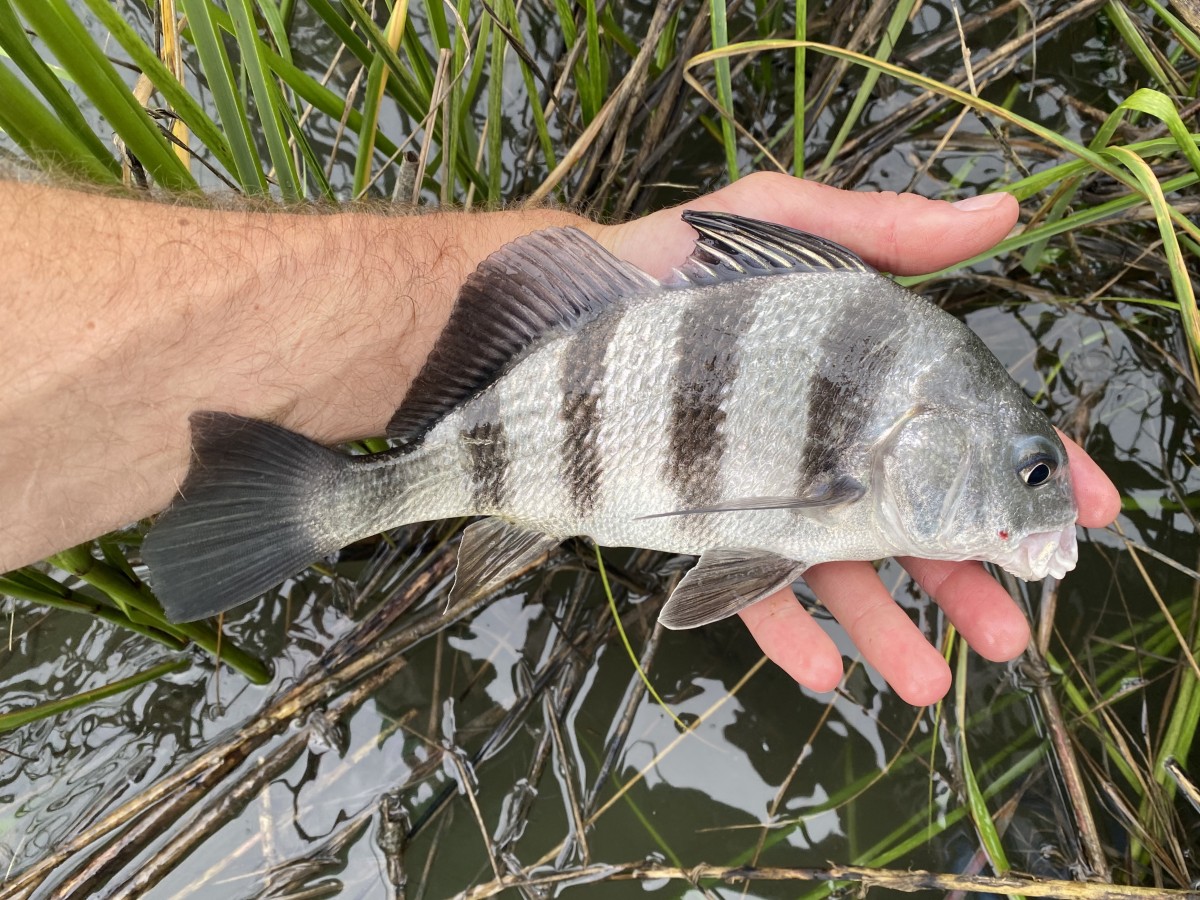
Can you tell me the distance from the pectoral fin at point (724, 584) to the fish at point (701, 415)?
0.17m

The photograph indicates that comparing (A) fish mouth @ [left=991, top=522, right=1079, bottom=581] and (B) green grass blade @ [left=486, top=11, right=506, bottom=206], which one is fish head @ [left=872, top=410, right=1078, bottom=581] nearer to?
(A) fish mouth @ [left=991, top=522, right=1079, bottom=581]

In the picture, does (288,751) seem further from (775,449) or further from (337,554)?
(775,449)

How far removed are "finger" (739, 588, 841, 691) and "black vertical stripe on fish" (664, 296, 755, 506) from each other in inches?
18.3

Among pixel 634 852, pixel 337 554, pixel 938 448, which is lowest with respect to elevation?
pixel 634 852

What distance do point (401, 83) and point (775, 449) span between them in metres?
1.19

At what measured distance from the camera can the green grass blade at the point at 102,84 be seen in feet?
4.10

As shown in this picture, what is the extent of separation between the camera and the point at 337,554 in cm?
228

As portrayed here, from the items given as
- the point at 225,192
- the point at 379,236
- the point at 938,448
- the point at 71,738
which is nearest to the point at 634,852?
the point at 938,448

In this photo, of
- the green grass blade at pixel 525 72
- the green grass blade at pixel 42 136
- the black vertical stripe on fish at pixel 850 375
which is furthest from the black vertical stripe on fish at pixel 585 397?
the green grass blade at pixel 42 136

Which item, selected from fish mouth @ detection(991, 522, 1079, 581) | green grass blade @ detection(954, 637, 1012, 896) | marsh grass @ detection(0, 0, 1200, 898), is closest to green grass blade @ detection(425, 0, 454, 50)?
marsh grass @ detection(0, 0, 1200, 898)

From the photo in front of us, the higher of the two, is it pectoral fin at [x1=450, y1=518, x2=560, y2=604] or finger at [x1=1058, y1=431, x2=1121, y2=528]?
pectoral fin at [x1=450, y1=518, x2=560, y2=604]

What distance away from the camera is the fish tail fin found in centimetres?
153

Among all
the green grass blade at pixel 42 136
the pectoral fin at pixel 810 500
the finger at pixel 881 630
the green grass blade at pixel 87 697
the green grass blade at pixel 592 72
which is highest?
the green grass blade at pixel 42 136

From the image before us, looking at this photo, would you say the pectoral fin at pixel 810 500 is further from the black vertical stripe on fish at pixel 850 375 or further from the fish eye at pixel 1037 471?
the fish eye at pixel 1037 471
